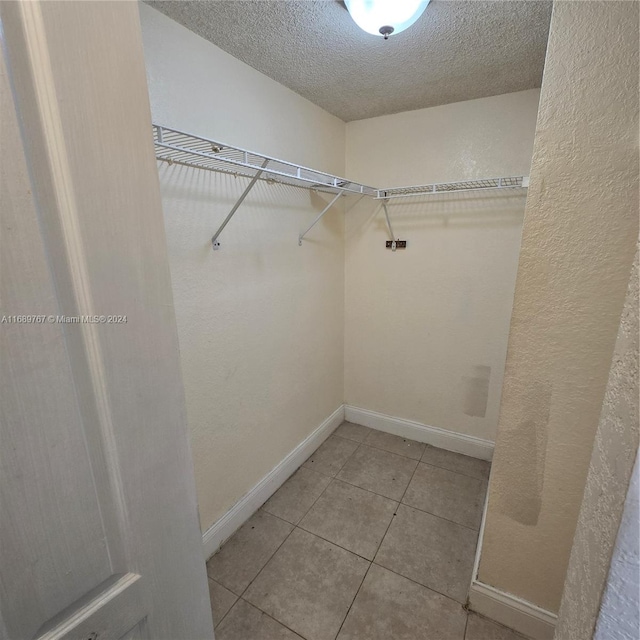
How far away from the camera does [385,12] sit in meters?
1.06

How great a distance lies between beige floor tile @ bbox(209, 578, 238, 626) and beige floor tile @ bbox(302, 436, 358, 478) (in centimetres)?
86

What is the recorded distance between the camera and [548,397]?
103 centimetres

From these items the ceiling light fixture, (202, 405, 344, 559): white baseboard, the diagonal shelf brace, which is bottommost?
(202, 405, 344, 559): white baseboard

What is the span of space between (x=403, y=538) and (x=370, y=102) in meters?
2.45

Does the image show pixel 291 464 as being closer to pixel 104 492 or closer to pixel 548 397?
pixel 548 397

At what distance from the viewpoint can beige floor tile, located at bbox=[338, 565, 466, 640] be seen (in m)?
1.26

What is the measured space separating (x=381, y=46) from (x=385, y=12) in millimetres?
331

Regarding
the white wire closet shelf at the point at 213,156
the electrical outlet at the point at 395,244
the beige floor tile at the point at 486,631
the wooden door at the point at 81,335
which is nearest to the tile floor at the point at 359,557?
the beige floor tile at the point at 486,631

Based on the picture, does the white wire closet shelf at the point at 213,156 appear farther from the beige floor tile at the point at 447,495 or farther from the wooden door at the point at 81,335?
the beige floor tile at the point at 447,495

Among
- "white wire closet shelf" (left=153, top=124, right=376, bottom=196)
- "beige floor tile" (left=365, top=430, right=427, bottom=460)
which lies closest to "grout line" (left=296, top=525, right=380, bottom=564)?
"beige floor tile" (left=365, top=430, right=427, bottom=460)

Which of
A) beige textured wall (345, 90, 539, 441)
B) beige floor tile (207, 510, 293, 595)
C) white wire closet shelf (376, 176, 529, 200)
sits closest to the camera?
beige floor tile (207, 510, 293, 595)

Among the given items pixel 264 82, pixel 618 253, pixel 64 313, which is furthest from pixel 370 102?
pixel 64 313

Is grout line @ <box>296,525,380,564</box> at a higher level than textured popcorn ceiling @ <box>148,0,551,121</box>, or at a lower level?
lower

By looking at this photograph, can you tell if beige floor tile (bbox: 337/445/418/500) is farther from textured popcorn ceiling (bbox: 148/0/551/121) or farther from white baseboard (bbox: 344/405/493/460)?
textured popcorn ceiling (bbox: 148/0/551/121)
